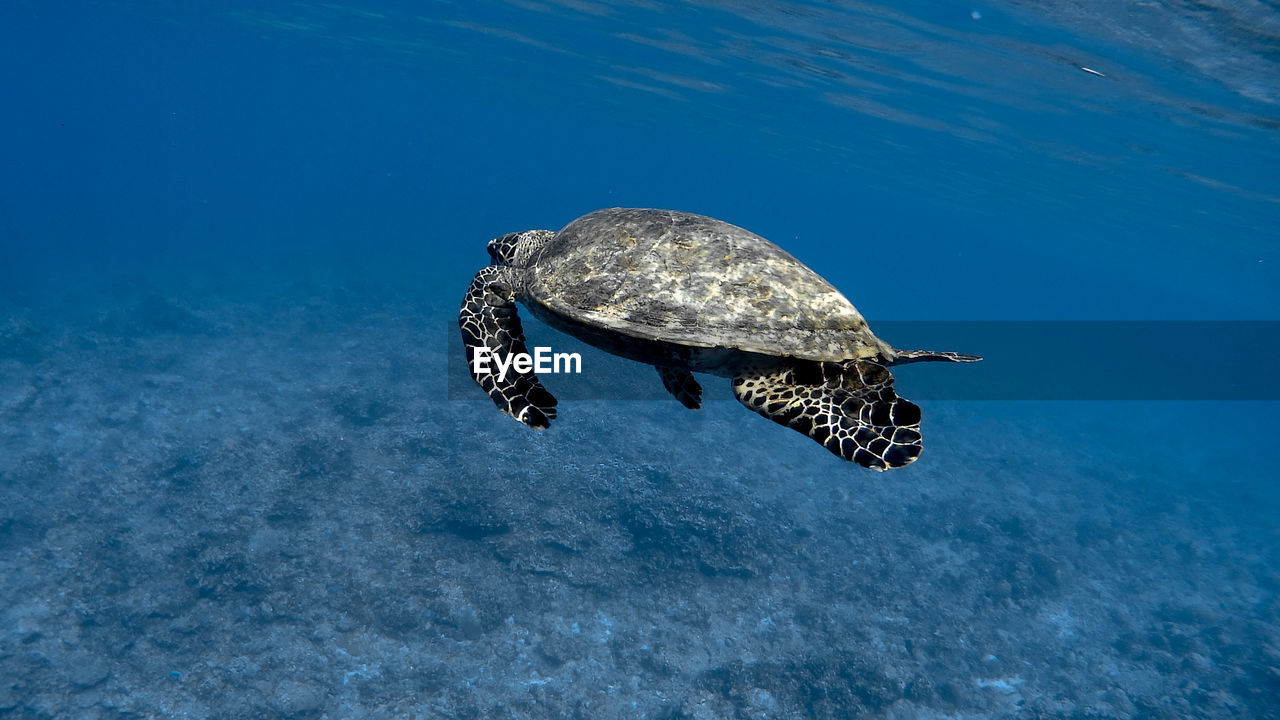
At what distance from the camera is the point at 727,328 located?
176 inches

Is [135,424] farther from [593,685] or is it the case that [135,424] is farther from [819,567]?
[819,567]

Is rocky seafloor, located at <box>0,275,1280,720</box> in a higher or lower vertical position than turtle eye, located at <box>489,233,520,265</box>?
Result: lower

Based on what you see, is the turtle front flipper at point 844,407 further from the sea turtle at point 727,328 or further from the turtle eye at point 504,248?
the turtle eye at point 504,248

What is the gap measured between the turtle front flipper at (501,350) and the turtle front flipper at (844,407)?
1.56 m

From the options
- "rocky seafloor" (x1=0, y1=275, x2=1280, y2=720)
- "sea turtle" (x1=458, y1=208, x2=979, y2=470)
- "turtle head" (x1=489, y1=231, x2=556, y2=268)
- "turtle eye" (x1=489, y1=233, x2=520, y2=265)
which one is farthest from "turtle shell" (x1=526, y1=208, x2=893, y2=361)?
"rocky seafloor" (x1=0, y1=275, x2=1280, y2=720)

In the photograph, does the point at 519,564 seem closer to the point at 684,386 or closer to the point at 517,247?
the point at 517,247

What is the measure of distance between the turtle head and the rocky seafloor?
8.02 m

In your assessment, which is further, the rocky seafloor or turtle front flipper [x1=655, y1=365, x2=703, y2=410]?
the rocky seafloor

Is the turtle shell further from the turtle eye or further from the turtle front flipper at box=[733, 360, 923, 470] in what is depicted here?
the turtle eye

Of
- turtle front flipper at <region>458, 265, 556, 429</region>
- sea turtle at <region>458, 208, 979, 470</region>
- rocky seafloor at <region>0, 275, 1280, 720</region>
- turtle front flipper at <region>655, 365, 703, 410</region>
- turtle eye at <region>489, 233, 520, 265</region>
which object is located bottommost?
rocky seafloor at <region>0, 275, 1280, 720</region>

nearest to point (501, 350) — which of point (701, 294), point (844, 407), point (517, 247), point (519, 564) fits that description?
point (517, 247)

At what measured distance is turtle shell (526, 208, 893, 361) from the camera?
4.48m

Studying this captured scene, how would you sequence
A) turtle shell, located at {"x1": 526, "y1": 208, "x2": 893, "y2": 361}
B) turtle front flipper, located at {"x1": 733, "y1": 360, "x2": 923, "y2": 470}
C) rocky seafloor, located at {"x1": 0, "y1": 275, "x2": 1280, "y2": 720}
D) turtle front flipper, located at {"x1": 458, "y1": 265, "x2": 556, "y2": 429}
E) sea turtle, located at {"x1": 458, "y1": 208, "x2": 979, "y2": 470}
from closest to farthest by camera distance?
turtle front flipper, located at {"x1": 733, "y1": 360, "x2": 923, "y2": 470}
sea turtle, located at {"x1": 458, "y1": 208, "x2": 979, "y2": 470}
turtle shell, located at {"x1": 526, "y1": 208, "x2": 893, "y2": 361}
turtle front flipper, located at {"x1": 458, "y1": 265, "x2": 556, "y2": 429}
rocky seafloor, located at {"x1": 0, "y1": 275, "x2": 1280, "y2": 720}

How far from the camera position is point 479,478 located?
15.2 metres
